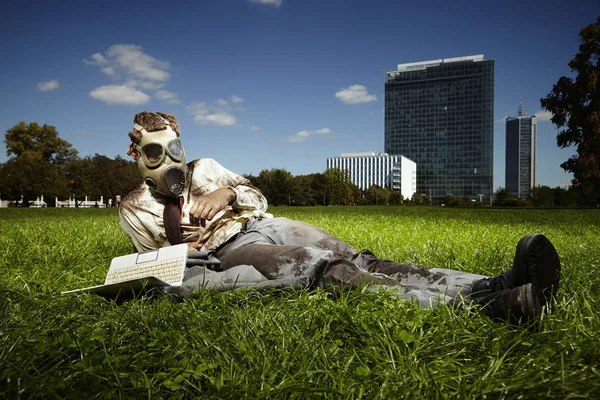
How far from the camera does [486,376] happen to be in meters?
1.40

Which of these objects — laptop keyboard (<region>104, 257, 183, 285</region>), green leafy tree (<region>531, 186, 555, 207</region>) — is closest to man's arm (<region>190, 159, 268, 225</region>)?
laptop keyboard (<region>104, 257, 183, 285</region>)

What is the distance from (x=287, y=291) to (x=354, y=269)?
417 mm

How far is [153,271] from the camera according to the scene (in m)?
2.66

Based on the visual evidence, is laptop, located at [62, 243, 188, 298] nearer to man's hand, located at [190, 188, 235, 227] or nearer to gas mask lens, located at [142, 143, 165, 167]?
man's hand, located at [190, 188, 235, 227]

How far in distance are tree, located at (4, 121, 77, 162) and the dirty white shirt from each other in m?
56.0

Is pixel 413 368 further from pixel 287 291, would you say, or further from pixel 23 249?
pixel 23 249

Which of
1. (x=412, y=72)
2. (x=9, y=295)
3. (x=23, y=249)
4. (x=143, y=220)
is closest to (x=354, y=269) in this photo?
(x=143, y=220)

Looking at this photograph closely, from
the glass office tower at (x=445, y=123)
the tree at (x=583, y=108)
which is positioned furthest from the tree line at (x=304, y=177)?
the glass office tower at (x=445, y=123)

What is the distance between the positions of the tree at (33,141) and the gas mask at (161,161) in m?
56.3

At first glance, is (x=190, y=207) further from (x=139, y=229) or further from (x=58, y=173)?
(x=58, y=173)

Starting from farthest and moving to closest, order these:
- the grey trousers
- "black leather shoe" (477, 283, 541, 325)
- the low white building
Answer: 1. the low white building
2. the grey trousers
3. "black leather shoe" (477, 283, 541, 325)

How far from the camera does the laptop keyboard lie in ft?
8.43

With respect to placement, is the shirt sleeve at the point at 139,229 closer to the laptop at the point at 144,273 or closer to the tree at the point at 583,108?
the laptop at the point at 144,273

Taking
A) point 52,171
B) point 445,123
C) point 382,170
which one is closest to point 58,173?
point 52,171
